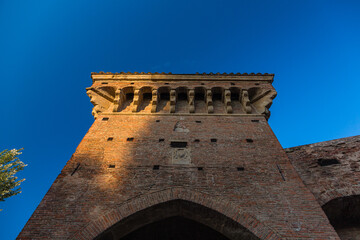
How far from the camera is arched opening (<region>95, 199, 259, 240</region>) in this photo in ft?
17.5

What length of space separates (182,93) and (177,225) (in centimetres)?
580

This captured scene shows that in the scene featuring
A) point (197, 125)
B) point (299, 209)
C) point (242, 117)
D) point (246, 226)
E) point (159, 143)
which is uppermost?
point (242, 117)

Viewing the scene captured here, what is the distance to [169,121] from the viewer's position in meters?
8.71

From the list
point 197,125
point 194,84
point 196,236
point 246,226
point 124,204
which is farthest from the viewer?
point 194,84

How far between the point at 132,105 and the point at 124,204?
16.5ft

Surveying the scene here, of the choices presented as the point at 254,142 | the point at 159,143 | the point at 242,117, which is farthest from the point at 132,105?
the point at 254,142

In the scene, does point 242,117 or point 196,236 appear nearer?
point 196,236

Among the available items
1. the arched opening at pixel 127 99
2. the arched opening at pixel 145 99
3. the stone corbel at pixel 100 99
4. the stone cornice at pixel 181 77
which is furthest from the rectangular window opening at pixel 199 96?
the stone corbel at pixel 100 99

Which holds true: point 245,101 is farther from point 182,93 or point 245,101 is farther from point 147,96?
point 147,96

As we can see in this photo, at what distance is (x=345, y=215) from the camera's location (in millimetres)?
7219

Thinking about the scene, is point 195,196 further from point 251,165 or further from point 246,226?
point 251,165

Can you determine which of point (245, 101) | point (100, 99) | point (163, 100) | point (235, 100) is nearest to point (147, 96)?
point (163, 100)

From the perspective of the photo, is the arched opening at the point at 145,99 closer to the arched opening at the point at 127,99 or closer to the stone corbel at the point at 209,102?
the arched opening at the point at 127,99

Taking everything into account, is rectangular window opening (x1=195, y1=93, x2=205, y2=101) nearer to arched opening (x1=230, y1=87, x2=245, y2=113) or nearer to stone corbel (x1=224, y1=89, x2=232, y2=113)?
stone corbel (x1=224, y1=89, x2=232, y2=113)
